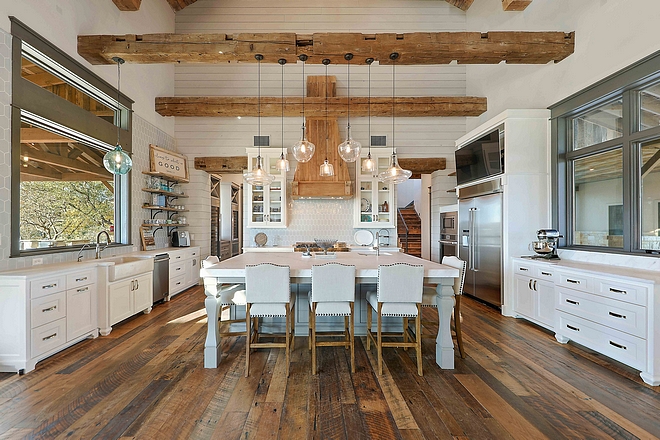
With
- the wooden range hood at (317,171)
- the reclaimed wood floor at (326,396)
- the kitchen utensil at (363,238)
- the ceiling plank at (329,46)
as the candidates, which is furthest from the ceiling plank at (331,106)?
the reclaimed wood floor at (326,396)

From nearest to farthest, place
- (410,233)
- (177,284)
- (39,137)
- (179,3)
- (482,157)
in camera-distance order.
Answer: (39,137) < (482,157) < (177,284) < (179,3) < (410,233)

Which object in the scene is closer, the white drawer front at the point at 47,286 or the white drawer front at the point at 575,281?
the white drawer front at the point at 47,286

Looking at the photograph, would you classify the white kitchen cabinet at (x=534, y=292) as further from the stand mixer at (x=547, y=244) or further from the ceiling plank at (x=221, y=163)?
the ceiling plank at (x=221, y=163)

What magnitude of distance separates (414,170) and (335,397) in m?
5.31

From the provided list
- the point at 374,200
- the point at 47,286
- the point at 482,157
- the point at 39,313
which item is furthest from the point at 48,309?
the point at 482,157

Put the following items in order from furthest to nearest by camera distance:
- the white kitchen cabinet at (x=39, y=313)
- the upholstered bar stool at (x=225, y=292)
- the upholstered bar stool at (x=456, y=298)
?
the upholstered bar stool at (x=456, y=298)
the upholstered bar stool at (x=225, y=292)
the white kitchen cabinet at (x=39, y=313)

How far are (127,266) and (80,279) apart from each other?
0.63 metres

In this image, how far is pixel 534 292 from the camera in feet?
12.5

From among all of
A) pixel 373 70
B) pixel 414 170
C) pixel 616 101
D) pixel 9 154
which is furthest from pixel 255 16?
pixel 616 101

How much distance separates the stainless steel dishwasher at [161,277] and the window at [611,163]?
18.8 feet

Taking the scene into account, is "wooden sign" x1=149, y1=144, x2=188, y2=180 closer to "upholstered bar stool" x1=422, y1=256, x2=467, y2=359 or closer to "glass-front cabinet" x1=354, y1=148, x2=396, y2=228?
"glass-front cabinet" x1=354, y1=148, x2=396, y2=228

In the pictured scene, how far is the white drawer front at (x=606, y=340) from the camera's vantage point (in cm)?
254

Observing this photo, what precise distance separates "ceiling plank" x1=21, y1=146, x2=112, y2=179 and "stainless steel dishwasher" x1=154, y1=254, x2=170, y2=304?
4.68 ft

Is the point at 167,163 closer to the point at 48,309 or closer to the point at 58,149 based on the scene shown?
the point at 58,149
